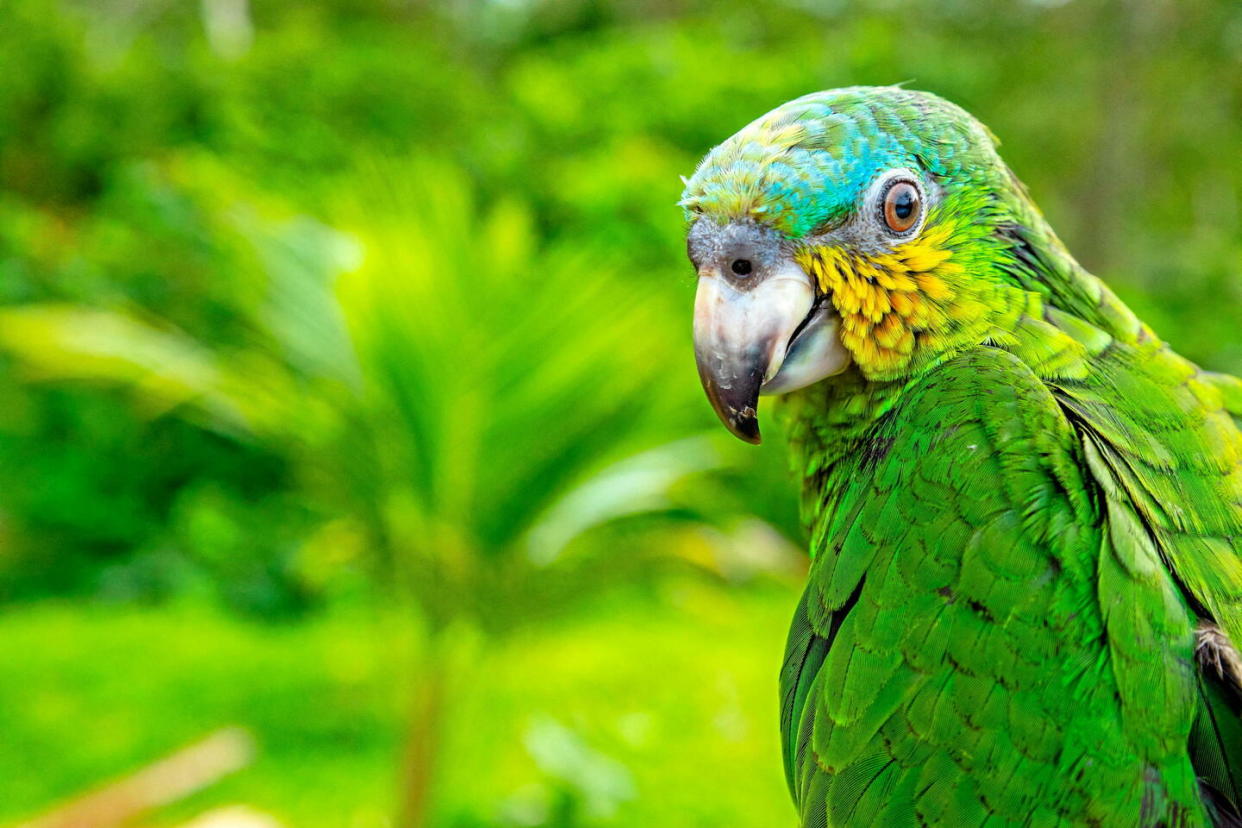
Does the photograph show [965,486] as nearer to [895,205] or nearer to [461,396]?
[895,205]

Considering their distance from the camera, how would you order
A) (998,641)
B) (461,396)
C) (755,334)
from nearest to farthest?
(998,641) < (755,334) < (461,396)

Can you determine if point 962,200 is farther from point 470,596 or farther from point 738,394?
point 470,596

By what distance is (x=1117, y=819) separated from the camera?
34.0 inches

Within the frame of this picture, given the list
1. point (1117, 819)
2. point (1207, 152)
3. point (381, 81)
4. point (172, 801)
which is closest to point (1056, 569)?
point (1117, 819)

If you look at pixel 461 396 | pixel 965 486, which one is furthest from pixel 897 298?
pixel 461 396

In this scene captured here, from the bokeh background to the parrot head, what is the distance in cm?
46

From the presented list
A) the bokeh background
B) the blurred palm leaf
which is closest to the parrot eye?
the bokeh background

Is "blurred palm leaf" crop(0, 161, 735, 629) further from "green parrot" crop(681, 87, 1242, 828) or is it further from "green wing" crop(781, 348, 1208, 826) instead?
"green wing" crop(781, 348, 1208, 826)

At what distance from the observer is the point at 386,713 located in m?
3.37

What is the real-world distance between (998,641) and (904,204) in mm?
450

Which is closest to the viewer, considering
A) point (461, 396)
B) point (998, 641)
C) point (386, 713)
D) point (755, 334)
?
point (998, 641)

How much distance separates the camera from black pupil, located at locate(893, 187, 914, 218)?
104cm

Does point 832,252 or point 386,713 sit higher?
point 386,713

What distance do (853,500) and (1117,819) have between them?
38cm
